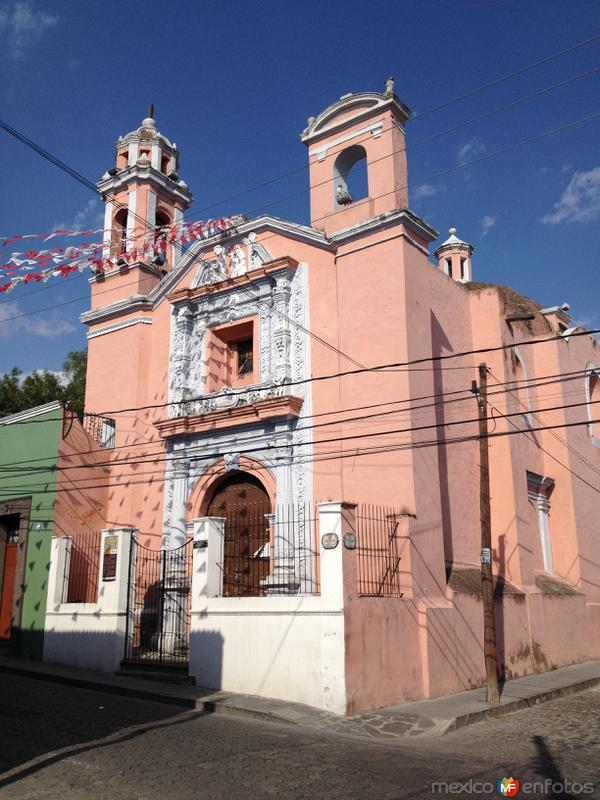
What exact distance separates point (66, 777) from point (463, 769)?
11.5 ft

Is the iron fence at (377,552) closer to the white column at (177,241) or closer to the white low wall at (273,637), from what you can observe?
the white low wall at (273,637)

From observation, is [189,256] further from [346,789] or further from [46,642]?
[346,789]

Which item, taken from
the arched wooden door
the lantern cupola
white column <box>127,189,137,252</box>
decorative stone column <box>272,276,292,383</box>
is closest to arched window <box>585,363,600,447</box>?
the lantern cupola

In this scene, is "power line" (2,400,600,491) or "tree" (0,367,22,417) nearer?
"power line" (2,400,600,491)

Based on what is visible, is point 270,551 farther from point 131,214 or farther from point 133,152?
point 133,152

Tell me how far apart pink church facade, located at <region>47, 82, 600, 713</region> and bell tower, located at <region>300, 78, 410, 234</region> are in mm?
44

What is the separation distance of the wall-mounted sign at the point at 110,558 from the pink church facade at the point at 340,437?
124 cm

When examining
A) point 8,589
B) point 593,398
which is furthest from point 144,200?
point 593,398

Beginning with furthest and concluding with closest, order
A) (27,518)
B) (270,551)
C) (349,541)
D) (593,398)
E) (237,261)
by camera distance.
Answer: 1. (593,398)
2. (237,261)
3. (27,518)
4. (270,551)
5. (349,541)

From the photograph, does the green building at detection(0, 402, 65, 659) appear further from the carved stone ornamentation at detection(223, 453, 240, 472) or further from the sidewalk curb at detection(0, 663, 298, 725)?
the carved stone ornamentation at detection(223, 453, 240, 472)

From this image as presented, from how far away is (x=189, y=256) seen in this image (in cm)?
1645

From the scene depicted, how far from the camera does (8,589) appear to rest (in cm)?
1603

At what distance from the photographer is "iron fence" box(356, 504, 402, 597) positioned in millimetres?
11147

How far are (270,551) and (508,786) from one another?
7648mm
